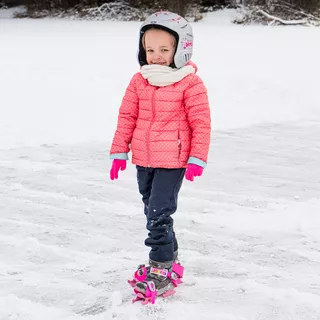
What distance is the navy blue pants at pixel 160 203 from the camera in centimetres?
295

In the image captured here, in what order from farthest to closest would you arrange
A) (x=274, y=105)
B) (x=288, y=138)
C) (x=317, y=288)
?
(x=274, y=105) < (x=288, y=138) < (x=317, y=288)

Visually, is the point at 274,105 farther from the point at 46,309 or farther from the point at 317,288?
the point at 46,309

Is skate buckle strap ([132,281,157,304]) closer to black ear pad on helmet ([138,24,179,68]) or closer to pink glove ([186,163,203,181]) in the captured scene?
pink glove ([186,163,203,181])

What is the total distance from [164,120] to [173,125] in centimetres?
5

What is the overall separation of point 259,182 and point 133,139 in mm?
2021

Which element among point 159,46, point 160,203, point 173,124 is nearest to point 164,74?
point 159,46

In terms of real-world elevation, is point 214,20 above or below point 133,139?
below

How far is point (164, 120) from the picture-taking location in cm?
293

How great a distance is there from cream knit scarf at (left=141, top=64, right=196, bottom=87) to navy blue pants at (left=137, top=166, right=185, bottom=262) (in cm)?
46

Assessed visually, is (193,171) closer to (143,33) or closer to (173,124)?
(173,124)

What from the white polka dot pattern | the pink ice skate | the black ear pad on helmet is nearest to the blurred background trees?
the black ear pad on helmet

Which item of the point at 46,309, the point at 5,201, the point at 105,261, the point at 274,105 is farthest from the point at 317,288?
the point at 274,105

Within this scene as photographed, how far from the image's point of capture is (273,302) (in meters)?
2.97

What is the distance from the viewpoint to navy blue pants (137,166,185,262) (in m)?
2.95
